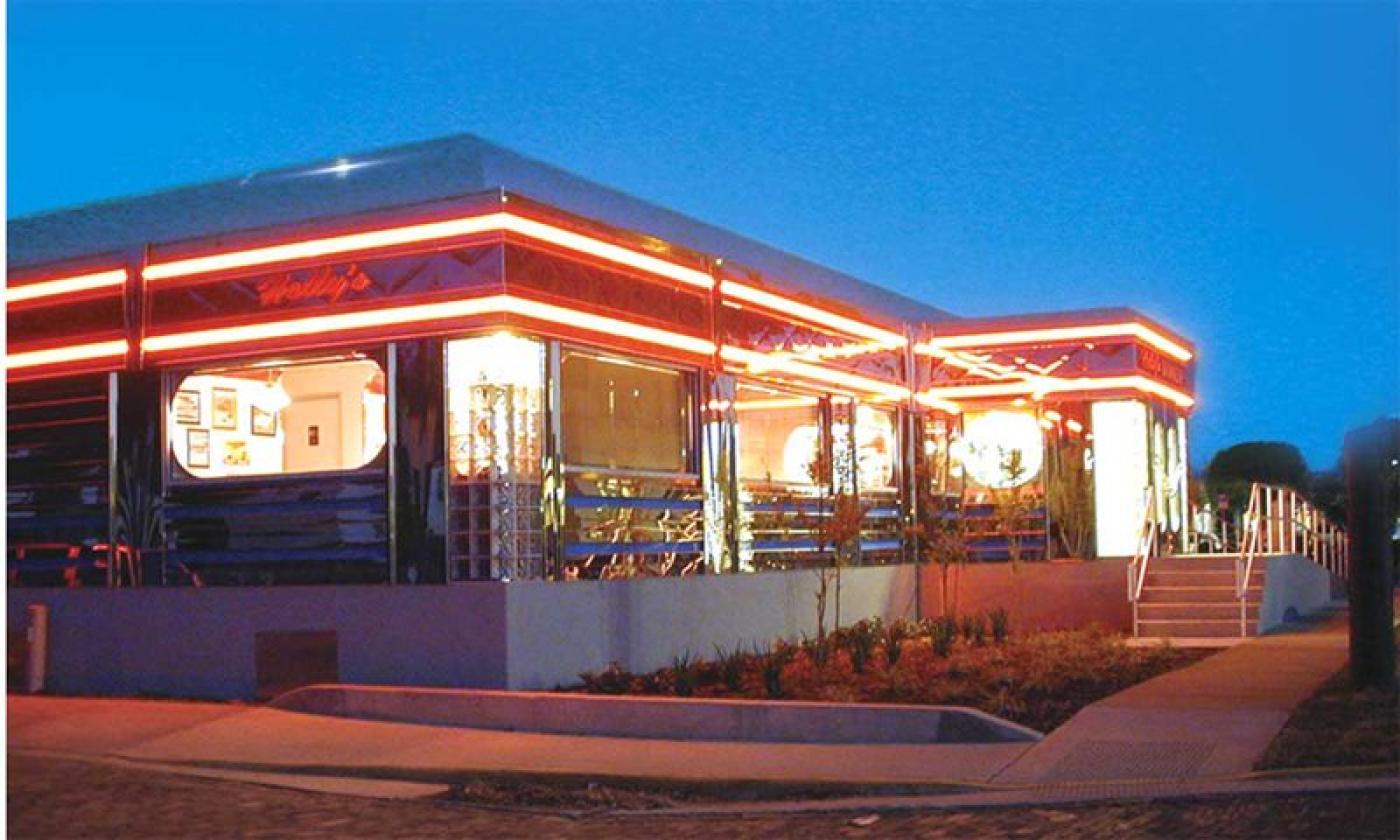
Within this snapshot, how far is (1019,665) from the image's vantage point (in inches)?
661

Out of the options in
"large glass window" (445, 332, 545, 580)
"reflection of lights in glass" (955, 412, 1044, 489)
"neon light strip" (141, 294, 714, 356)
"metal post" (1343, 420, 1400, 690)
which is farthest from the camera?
"reflection of lights in glass" (955, 412, 1044, 489)

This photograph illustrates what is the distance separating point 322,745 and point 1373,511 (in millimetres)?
9175

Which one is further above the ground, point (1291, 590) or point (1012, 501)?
point (1012, 501)

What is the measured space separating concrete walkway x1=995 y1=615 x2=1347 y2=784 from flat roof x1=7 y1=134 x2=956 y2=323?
25.1 ft

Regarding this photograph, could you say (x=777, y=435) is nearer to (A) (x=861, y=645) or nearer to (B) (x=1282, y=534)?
(A) (x=861, y=645)

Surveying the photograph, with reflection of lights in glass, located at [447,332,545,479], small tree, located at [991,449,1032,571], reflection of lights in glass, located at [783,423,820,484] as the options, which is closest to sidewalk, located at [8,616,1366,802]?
reflection of lights in glass, located at [447,332,545,479]

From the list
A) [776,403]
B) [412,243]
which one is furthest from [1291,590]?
[412,243]

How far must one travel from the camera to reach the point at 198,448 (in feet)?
59.6

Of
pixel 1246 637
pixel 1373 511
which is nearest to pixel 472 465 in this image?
pixel 1373 511

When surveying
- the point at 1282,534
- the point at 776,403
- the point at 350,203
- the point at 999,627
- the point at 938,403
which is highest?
the point at 350,203

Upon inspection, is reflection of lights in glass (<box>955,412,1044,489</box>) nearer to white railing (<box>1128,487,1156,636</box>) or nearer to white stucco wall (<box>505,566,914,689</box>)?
white railing (<box>1128,487,1156,636</box>)

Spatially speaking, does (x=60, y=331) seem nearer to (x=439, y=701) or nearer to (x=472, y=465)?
(x=472, y=465)

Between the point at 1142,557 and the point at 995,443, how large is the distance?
4548mm

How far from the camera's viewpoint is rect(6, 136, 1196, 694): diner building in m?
16.0
